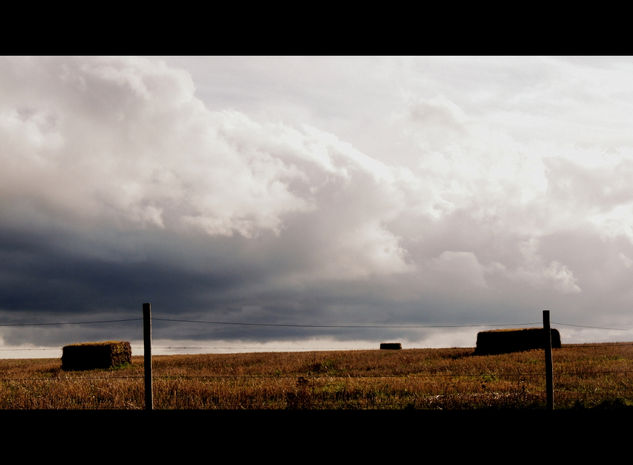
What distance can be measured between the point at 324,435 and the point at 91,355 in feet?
90.0

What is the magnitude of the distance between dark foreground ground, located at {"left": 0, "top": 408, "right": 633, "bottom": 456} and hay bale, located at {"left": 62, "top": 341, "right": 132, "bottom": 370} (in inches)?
998

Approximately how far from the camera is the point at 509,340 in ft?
112

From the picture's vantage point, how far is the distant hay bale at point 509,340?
111 feet

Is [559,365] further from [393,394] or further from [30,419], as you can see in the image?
[30,419]

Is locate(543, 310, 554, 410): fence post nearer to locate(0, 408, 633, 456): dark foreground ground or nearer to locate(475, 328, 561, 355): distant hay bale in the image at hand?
locate(0, 408, 633, 456): dark foreground ground

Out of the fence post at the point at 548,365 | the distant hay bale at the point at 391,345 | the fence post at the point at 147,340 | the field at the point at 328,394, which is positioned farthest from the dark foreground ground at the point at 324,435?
the distant hay bale at the point at 391,345

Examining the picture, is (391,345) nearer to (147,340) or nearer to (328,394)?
(328,394)

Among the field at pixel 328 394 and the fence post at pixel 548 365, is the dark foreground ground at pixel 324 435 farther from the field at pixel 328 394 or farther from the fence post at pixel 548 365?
the fence post at pixel 548 365

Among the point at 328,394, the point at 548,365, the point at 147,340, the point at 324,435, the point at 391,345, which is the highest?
the point at 147,340

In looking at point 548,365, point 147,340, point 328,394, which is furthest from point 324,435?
point 328,394

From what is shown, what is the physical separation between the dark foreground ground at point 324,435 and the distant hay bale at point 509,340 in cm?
2884

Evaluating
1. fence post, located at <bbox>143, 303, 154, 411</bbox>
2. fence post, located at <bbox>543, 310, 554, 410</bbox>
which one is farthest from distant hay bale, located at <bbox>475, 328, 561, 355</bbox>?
fence post, located at <bbox>143, 303, 154, 411</bbox>
